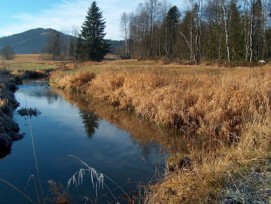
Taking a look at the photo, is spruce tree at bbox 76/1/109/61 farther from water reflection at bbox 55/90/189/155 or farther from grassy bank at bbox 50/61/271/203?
water reflection at bbox 55/90/189/155

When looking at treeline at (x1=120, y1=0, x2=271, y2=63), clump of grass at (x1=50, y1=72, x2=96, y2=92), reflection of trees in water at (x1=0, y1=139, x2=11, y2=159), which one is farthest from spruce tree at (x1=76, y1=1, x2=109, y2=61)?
reflection of trees in water at (x1=0, y1=139, x2=11, y2=159)

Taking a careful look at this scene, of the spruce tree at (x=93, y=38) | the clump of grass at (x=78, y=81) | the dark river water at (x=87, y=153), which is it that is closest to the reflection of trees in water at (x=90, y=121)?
the dark river water at (x=87, y=153)

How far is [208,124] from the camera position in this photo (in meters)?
10.1

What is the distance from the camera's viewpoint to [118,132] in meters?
11.4

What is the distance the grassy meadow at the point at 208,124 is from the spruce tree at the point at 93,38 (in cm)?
2915

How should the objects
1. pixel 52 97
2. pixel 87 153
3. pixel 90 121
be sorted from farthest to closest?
pixel 52 97
pixel 90 121
pixel 87 153

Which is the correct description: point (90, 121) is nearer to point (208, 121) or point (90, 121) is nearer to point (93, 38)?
point (208, 121)

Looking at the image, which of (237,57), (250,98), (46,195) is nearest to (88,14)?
(237,57)

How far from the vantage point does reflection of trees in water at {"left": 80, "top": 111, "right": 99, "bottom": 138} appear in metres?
11.6

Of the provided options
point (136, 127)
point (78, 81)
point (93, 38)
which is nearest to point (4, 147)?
point (136, 127)

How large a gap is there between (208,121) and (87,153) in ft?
11.8

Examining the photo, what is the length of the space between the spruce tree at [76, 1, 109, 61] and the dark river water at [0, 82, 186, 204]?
1465 inches

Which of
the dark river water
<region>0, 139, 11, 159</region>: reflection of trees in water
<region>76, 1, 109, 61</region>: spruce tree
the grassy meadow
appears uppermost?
<region>76, 1, 109, 61</region>: spruce tree

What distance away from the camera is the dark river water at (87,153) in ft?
21.2
